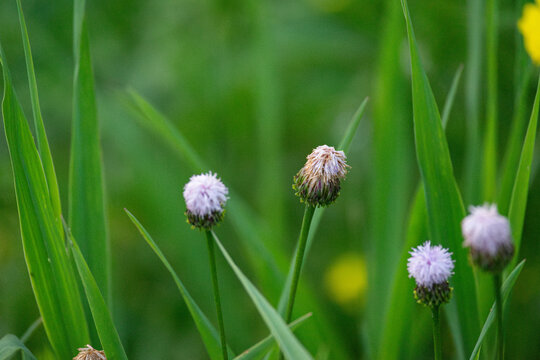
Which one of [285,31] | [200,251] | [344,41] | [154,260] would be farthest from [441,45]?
[154,260]

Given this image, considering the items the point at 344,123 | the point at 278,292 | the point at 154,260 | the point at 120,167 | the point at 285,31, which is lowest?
the point at 278,292

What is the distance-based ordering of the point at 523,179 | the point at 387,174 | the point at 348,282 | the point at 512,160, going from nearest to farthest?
1. the point at 523,179
2. the point at 512,160
3. the point at 387,174
4. the point at 348,282

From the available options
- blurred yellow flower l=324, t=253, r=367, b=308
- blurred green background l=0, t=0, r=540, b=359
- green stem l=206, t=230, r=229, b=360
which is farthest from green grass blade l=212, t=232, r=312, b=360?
blurred yellow flower l=324, t=253, r=367, b=308

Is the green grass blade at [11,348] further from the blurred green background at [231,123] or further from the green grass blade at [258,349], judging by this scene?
the blurred green background at [231,123]

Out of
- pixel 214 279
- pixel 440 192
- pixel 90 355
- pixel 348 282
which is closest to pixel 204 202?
pixel 214 279

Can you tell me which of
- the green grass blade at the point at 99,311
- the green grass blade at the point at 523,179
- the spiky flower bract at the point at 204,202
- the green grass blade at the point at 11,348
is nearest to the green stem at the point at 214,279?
the spiky flower bract at the point at 204,202

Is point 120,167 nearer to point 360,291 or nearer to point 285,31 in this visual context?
point 285,31

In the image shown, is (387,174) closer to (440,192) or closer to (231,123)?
(440,192)
